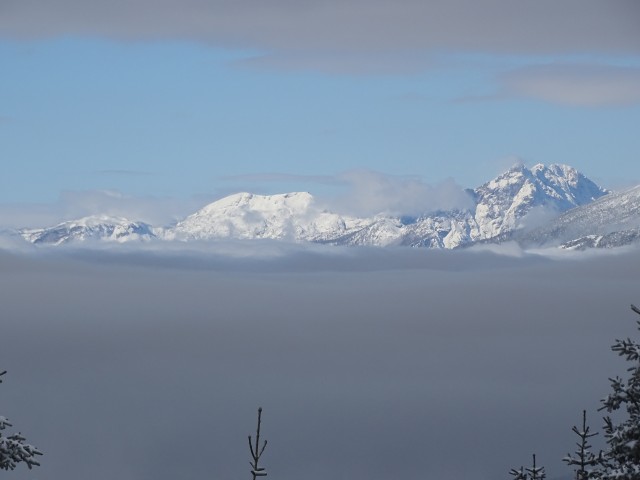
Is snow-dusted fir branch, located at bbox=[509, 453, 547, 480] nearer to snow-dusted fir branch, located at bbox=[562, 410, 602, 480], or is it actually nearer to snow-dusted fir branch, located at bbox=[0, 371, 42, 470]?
snow-dusted fir branch, located at bbox=[562, 410, 602, 480]

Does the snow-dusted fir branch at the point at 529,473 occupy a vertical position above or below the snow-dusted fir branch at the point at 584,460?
below

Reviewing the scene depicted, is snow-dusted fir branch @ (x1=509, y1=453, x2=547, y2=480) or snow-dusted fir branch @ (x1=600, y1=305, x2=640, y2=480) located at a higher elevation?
snow-dusted fir branch @ (x1=600, y1=305, x2=640, y2=480)

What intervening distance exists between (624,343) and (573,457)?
612 centimetres

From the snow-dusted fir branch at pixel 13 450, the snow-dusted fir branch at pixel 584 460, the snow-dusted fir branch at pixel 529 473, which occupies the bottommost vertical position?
the snow-dusted fir branch at pixel 529 473

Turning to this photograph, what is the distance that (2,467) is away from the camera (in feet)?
98.6

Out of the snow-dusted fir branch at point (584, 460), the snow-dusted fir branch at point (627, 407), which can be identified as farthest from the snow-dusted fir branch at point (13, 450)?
the snow-dusted fir branch at point (584, 460)

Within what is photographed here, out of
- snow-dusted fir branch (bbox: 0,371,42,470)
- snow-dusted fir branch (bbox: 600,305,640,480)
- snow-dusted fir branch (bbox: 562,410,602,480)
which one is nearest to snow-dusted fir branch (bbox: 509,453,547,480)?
snow-dusted fir branch (bbox: 562,410,602,480)

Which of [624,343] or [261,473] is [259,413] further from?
[624,343]

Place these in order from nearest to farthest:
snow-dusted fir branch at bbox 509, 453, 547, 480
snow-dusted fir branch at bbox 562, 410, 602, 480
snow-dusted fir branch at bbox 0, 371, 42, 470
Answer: snow-dusted fir branch at bbox 0, 371, 42, 470, snow-dusted fir branch at bbox 562, 410, 602, 480, snow-dusted fir branch at bbox 509, 453, 547, 480

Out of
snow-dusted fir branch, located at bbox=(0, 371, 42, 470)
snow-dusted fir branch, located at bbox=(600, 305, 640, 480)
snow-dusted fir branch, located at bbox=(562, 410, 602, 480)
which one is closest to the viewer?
snow-dusted fir branch, located at bbox=(0, 371, 42, 470)

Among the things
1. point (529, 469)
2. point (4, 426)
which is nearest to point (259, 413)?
point (4, 426)

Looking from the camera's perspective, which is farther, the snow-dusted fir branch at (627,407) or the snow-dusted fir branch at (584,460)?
the snow-dusted fir branch at (584,460)

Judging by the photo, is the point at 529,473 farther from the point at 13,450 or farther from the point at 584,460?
the point at 13,450

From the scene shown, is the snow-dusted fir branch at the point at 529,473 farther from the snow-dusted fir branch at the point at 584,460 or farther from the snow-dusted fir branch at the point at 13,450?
the snow-dusted fir branch at the point at 13,450
